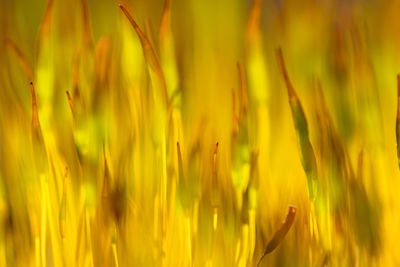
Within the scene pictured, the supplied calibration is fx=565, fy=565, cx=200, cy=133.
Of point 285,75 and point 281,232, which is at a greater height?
point 285,75

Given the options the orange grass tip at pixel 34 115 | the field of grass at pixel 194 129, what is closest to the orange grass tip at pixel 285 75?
the field of grass at pixel 194 129

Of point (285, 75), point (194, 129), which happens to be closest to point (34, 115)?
point (194, 129)

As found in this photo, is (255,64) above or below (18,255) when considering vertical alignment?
above

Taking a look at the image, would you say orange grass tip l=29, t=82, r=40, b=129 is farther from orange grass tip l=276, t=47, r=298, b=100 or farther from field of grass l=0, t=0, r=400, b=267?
orange grass tip l=276, t=47, r=298, b=100

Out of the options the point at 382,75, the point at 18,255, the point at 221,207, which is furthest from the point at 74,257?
the point at 382,75

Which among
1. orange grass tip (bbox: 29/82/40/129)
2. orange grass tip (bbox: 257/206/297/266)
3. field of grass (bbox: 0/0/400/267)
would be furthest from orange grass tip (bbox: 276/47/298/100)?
orange grass tip (bbox: 29/82/40/129)

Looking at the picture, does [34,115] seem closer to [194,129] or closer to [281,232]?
[194,129]

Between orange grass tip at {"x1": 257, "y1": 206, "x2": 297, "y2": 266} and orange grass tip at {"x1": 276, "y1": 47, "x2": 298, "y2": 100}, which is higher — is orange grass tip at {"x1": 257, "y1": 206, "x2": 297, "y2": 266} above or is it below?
below

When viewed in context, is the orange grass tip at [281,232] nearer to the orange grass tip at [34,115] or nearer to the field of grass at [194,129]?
the field of grass at [194,129]

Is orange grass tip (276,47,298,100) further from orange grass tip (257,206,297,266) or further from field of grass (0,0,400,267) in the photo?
orange grass tip (257,206,297,266)

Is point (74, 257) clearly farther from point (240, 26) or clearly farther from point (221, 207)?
point (240, 26)

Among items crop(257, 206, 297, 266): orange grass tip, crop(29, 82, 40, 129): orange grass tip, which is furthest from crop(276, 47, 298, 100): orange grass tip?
crop(29, 82, 40, 129): orange grass tip
